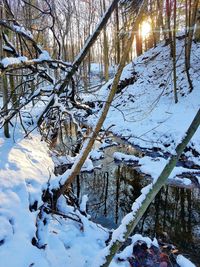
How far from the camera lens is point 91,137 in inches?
150

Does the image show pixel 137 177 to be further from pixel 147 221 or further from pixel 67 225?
pixel 67 225

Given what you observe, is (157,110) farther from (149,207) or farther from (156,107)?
(149,207)

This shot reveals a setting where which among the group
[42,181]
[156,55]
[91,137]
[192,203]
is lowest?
[192,203]

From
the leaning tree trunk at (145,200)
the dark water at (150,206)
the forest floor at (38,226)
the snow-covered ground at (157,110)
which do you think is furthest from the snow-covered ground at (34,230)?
the snow-covered ground at (157,110)

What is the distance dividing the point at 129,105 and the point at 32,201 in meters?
11.6

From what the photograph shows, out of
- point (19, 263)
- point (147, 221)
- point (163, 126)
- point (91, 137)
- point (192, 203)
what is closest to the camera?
point (19, 263)

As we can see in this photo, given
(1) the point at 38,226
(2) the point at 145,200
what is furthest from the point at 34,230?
(2) the point at 145,200

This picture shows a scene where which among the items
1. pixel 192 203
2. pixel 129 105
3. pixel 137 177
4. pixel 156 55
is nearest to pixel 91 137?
pixel 192 203

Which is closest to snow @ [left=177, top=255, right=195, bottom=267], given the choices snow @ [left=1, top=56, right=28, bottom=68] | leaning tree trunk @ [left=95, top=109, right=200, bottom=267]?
leaning tree trunk @ [left=95, top=109, right=200, bottom=267]

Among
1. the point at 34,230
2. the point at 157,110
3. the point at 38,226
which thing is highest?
the point at 157,110

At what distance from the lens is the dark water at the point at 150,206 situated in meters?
4.94

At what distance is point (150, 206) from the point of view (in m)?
5.98

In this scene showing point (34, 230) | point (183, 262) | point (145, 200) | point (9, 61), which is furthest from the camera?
point (183, 262)

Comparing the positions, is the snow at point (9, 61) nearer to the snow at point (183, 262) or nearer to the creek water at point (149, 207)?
the creek water at point (149, 207)
